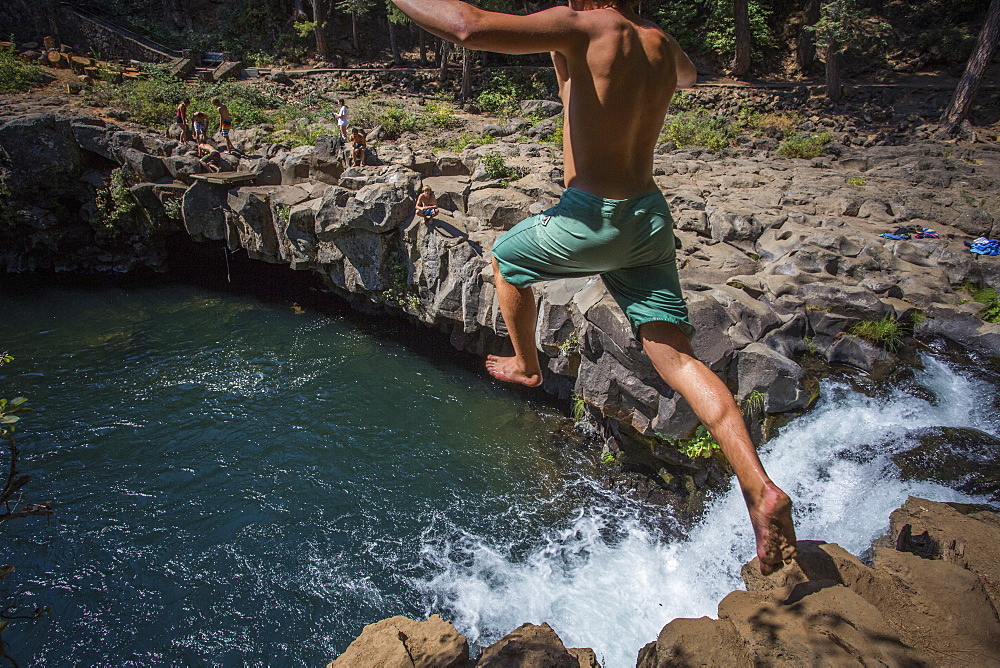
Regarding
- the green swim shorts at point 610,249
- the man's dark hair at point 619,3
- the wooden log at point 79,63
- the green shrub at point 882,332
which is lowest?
the green shrub at point 882,332

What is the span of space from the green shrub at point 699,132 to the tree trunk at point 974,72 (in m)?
5.95

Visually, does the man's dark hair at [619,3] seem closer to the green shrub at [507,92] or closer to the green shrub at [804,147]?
the green shrub at [804,147]

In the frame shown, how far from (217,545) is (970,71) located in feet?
70.3

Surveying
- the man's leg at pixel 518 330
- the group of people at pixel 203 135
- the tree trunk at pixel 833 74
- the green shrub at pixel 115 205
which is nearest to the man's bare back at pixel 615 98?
the man's leg at pixel 518 330

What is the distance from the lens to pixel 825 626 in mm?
2570

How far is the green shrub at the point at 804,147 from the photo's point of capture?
14688mm

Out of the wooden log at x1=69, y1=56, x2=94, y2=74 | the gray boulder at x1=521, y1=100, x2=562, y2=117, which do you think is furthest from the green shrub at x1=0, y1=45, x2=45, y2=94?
the gray boulder at x1=521, y1=100, x2=562, y2=117

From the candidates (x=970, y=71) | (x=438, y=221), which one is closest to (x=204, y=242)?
(x=438, y=221)

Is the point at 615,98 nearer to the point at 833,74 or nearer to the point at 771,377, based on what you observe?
the point at 771,377

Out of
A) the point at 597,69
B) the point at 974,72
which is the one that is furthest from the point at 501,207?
the point at 974,72

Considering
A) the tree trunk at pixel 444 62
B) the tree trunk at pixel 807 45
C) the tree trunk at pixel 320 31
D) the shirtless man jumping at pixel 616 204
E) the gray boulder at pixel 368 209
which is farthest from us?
the tree trunk at pixel 320 31

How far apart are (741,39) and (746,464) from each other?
24469mm

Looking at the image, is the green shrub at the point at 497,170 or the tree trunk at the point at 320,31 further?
the tree trunk at the point at 320,31

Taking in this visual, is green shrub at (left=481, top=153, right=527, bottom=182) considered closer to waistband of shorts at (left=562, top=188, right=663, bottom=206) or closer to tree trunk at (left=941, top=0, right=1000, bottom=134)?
waistband of shorts at (left=562, top=188, right=663, bottom=206)
